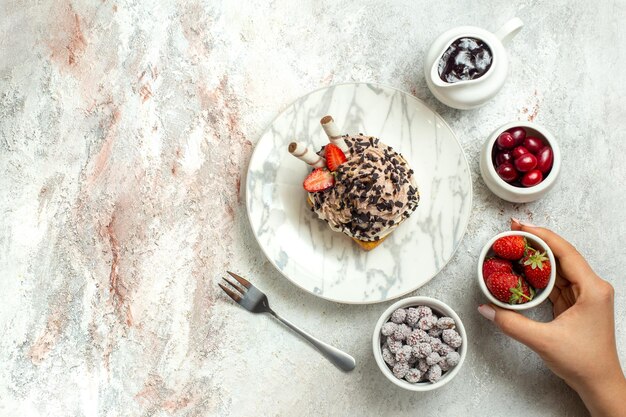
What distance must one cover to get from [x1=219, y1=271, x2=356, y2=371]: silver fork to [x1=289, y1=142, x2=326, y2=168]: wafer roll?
0.47 metres

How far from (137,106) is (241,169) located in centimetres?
42

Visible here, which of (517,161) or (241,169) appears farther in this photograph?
(241,169)

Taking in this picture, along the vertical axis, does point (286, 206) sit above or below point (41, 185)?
below

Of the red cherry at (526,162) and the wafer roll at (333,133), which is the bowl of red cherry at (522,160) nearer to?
the red cherry at (526,162)

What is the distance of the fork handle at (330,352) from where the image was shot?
6.95ft

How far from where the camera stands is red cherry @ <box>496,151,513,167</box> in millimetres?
2041

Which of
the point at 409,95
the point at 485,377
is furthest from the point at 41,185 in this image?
the point at 485,377

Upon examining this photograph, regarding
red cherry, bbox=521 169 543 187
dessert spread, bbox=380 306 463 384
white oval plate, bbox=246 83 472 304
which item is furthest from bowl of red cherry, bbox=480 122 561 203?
dessert spread, bbox=380 306 463 384

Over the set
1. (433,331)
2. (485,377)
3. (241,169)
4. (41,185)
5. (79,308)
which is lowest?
(485,377)

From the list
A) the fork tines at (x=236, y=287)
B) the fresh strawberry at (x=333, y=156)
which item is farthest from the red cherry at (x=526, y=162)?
the fork tines at (x=236, y=287)

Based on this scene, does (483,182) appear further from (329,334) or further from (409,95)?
(329,334)

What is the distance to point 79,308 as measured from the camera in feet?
7.22

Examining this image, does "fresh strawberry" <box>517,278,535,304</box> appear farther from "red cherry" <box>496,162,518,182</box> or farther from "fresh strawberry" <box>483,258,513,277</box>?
"red cherry" <box>496,162,518,182</box>

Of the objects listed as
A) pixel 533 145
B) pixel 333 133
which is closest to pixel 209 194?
pixel 333 133
